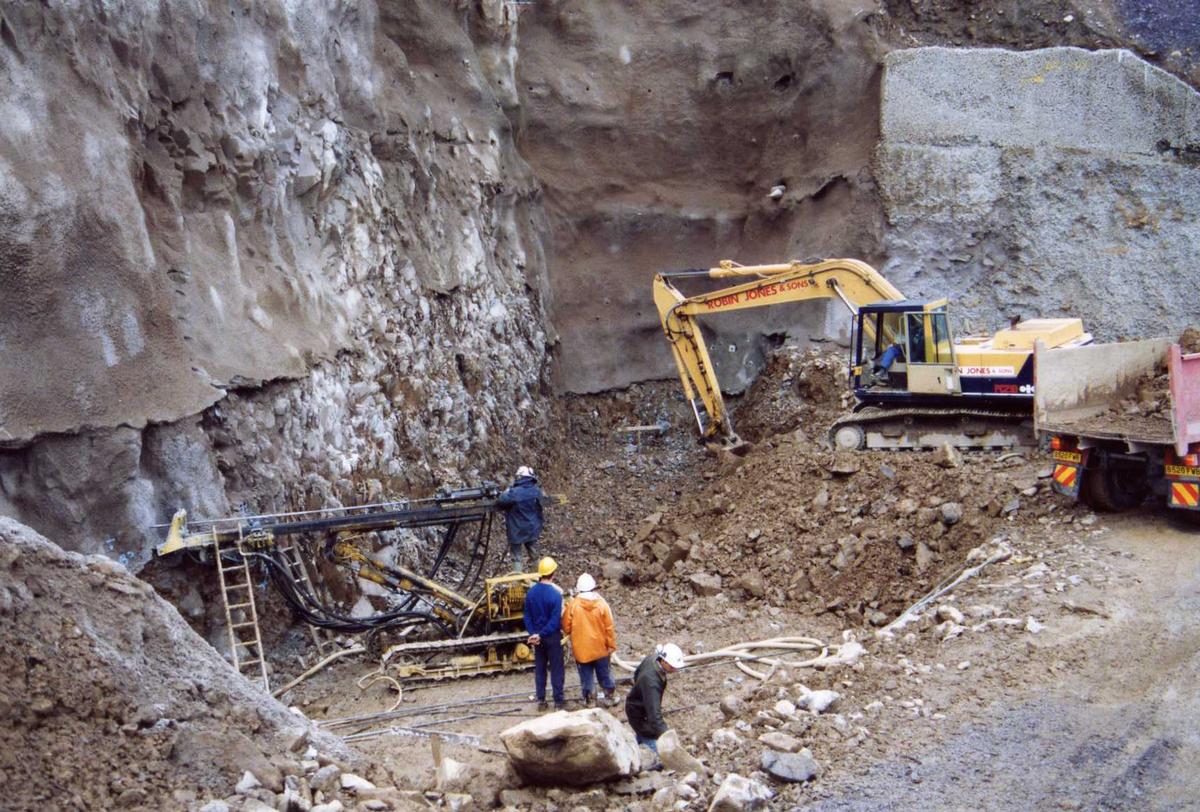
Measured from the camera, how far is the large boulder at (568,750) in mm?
6418

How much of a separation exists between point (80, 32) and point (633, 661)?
7.58m

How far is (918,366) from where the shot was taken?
1354 centimetres

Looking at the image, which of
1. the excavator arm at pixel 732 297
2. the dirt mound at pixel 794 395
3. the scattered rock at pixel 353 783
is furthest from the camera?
the dirt mound at pixel 794 395

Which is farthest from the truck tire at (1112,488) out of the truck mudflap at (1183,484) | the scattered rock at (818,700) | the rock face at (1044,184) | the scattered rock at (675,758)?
the rock face at (1044,184)

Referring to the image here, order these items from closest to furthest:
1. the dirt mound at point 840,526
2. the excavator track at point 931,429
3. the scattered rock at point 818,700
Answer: the scattered rock at point 818,700
the dirt mound at point 840,526
the excavator track at point 931,429

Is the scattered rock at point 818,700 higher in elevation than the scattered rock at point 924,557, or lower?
lower

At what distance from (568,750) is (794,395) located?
11.5 meters

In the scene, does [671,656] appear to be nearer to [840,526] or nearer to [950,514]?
[950,514]

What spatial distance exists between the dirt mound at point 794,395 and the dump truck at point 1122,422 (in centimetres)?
508

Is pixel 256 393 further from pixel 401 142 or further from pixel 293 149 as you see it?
pixel 401 142

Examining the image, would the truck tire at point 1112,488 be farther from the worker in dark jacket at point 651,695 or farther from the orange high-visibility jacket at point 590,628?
the worker in dark jacket at point 651,695

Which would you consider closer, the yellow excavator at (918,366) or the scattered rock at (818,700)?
the scattered rock at (818,700)

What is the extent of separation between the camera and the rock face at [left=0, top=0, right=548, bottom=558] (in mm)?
9578

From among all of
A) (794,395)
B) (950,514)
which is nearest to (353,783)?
(950,514)
